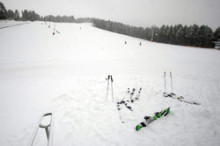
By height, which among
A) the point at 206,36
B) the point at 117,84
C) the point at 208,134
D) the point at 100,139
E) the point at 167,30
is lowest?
the point at 100,139

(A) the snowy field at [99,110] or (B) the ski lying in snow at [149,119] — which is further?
(B) the ski lying in snow at [149,119]

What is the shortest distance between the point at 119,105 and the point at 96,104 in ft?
5.22

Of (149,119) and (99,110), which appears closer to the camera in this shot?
(149,119)

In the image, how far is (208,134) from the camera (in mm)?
4934

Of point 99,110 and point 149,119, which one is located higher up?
point 149,119

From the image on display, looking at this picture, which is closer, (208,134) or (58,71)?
(208,134)

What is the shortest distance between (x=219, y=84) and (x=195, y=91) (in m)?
4.04

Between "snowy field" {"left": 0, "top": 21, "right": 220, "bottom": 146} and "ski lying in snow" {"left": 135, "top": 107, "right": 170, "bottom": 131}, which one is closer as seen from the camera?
"snowy field" {"left": 0, "top": 21, "right": 220, "bottom": 146}

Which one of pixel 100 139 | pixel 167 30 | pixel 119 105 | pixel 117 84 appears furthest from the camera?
pixel 167 30

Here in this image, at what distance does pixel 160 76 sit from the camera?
11.4 meters

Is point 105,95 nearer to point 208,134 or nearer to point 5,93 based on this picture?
point 208,134

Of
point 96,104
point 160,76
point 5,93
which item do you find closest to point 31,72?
point 5,93

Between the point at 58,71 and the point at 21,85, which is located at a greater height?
the point at 58,71

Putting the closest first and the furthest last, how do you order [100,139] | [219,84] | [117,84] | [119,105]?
[100,139] < [119,105] < [117,84] < [219,84]
